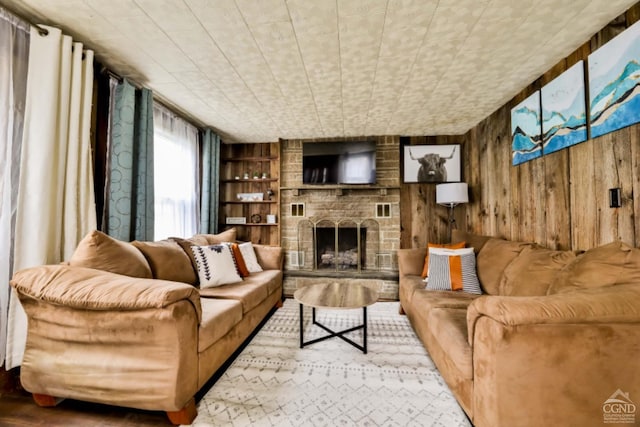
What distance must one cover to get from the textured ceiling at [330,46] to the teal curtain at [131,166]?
0.24 meters

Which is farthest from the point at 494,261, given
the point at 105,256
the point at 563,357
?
the point at 105,256

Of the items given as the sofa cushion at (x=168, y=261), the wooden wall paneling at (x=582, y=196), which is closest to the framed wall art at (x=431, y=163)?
the wooden wall paneling at (x=582, y=196)

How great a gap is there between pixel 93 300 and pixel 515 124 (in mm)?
3561

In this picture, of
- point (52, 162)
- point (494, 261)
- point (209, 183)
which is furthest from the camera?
point (209, 183)

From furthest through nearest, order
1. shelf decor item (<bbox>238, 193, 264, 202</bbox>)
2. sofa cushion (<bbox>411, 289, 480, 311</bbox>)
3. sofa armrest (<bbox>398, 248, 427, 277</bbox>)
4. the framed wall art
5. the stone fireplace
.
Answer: shelf decor item (<bbox>238, 193, 264, 202</bbox>), the stone fireplace, the framed wall art, sofa armrest (<bbox>398, 248, 427, 277</bbox>), sofa cushion (<bbox>411, 289, 480, 311</bbox>)

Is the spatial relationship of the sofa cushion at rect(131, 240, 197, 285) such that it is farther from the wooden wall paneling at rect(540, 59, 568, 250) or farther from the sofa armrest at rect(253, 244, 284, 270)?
the wooden wall paneling at rect(540, 59, 568, 250)

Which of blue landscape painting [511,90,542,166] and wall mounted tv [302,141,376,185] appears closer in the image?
blue landscape painting [511,90,542,166]

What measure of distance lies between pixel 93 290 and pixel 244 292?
1075 mm

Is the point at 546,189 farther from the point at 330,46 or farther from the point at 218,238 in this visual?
the point at 218,238

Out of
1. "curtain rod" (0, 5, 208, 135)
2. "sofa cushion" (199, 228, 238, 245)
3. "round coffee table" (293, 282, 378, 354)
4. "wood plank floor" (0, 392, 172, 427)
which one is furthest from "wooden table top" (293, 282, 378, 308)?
"curtain rod" (0, 5, 208, 135)

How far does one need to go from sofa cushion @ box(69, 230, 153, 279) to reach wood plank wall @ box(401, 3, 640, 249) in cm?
308

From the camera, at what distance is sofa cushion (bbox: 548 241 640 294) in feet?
4.10

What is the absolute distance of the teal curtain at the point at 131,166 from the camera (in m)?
2.14

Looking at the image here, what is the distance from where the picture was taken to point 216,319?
5.37ft
